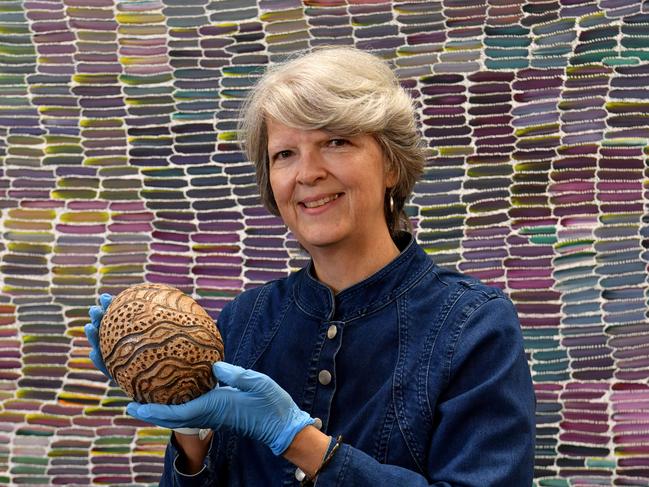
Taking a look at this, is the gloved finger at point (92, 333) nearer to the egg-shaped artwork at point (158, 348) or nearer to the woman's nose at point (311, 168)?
the egg-shaped artwork at point (158, 348)

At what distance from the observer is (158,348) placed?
1.30 metres

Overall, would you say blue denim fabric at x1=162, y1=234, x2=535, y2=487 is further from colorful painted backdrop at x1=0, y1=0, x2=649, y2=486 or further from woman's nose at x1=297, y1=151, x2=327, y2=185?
colorful painted backdrop at x1=0, y1=0, x2=649, y2=486

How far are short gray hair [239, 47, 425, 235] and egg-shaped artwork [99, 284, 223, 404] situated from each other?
40cm

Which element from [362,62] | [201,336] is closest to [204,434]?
[201,336]

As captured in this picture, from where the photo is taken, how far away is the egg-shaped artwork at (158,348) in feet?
4.27

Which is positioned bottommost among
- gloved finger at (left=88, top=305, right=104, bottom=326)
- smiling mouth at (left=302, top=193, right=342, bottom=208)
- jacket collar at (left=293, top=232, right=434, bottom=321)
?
gloved finger at (left=88, top=305, right=104, bottom=326)

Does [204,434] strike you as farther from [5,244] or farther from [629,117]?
[629,117]

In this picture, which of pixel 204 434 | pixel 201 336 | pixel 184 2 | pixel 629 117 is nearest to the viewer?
pixel 201 336

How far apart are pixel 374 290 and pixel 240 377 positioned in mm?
326

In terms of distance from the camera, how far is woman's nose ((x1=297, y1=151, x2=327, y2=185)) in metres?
1.34

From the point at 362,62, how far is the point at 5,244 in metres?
1.57

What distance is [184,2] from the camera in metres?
2.36

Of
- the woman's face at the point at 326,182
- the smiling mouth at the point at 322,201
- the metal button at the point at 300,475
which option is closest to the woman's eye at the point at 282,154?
the woman's face at the point at 326,182

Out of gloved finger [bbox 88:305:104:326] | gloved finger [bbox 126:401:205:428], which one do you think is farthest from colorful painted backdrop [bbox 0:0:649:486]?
gloved finger [bbox 126:401:205:428]
